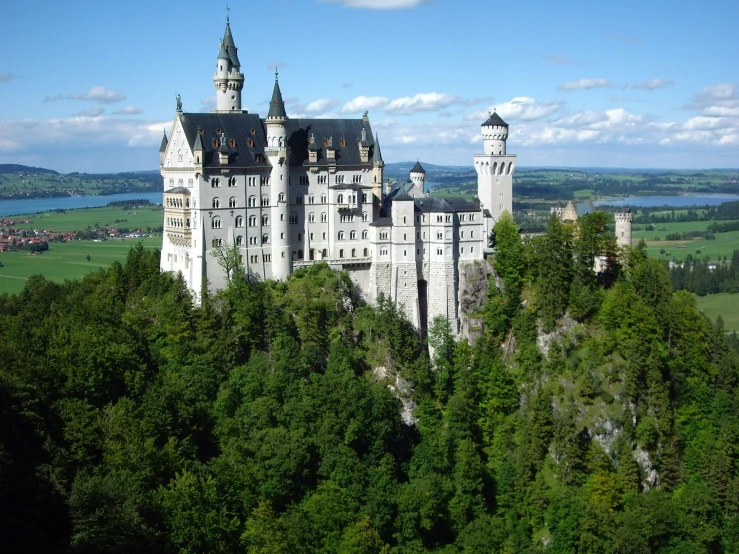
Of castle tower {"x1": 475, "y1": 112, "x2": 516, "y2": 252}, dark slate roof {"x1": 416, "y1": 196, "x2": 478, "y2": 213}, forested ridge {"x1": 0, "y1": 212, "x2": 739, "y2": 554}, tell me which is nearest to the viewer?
forested ridge {"x1": 0, "y1": 212, "x2": 739, "y2": 554}

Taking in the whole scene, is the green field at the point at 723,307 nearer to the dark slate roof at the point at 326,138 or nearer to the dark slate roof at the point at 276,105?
the dark slate roof at the point at 326,138

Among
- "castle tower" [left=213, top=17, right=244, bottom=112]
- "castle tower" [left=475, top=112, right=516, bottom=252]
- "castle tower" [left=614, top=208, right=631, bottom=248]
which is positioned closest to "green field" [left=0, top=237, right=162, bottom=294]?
"castle tower" [left=213, top=17, right=244, bottom=112]

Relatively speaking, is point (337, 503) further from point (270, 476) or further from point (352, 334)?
point (352, 334)

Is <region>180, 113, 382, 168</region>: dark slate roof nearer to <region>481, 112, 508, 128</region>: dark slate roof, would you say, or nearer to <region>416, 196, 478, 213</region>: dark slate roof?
<region>416, 196, 478, 213</region>: dark slate roof

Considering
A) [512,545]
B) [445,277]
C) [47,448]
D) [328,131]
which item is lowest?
[512,545]

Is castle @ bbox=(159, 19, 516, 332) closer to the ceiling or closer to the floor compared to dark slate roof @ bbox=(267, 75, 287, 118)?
closer to the floor

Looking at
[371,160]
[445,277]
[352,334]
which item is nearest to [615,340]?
[445,277]

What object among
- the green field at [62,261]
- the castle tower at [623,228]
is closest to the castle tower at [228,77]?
the castle tower at [623,228]
